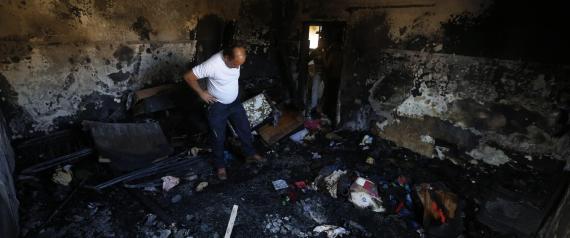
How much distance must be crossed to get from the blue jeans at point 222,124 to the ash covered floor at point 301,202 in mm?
363

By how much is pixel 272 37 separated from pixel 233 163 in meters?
2.90

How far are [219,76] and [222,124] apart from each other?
2.20 ft

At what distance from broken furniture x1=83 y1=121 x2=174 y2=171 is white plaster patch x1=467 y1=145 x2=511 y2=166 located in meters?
4.17

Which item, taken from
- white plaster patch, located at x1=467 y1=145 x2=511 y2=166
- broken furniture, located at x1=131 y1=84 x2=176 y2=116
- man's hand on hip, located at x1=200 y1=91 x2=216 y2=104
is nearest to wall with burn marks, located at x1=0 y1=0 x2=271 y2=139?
broken furniture, located at x1=131 y1=84 x2=176 y2=116

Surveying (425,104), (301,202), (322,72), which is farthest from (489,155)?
(322,72)

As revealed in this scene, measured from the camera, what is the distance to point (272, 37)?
595 cm

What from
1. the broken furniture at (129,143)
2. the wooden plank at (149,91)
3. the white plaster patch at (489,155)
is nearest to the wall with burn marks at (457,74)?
the white plaster patch at (489,155)

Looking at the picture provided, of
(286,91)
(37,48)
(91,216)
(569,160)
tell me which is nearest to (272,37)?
(286,91)

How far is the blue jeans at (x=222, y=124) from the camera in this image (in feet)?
12.0

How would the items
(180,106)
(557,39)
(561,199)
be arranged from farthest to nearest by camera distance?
Answer: (180,106) → (557,39) → (561,199)

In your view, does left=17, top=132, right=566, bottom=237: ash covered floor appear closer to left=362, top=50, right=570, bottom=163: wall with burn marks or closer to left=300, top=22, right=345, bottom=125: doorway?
left=362, top=50, right=570, bottom=163: wall with burn marks

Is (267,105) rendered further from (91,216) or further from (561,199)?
(561,199)

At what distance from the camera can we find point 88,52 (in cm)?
404

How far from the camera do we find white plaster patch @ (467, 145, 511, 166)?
145 inches
